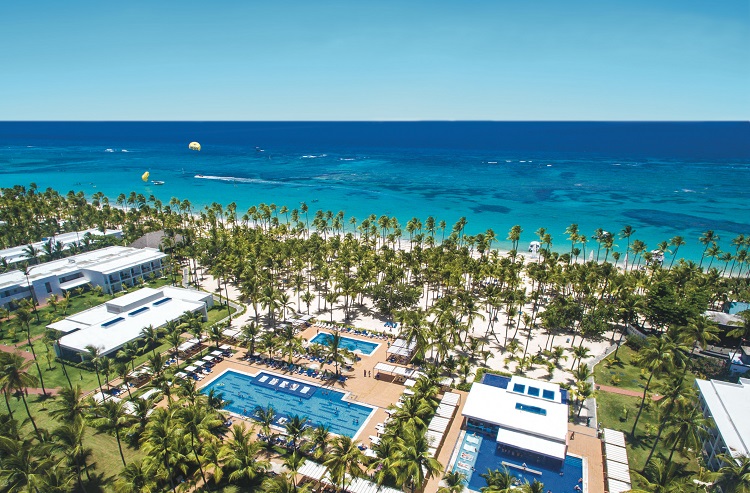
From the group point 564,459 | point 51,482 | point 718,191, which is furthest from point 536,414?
point 718,191

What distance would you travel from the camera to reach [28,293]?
64188 mm

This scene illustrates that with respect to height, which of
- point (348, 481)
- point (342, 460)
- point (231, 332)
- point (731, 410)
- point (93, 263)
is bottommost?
point (231, 332)

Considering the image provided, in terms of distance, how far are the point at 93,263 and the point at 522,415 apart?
72972 mm

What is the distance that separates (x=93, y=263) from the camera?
73188 millimetres

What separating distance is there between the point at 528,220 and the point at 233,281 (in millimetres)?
84959

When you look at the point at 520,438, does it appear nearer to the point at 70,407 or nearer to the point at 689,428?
the point at 689,428

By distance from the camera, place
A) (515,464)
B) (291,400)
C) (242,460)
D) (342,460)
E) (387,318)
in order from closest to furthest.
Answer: (342,460)
(242,460)
(515,464)
(291,400)
(387,318)

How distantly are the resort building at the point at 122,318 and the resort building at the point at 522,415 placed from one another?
4038 centimetres

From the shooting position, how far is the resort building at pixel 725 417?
112 ft

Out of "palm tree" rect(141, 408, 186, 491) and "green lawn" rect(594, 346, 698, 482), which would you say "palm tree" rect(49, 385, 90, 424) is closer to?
"palm tree" rect(141, 408, 186, 491)

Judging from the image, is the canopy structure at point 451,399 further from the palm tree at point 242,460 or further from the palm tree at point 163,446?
the palm tree at point 163,446

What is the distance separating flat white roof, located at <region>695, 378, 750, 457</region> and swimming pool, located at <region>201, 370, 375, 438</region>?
3099 centimetres

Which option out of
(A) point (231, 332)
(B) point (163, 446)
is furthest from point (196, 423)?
(A) point (231, 332)

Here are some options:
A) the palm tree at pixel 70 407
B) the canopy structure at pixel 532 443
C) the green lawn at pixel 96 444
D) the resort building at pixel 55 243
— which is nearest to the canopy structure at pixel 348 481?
the canopy structure at pixel 532 443
